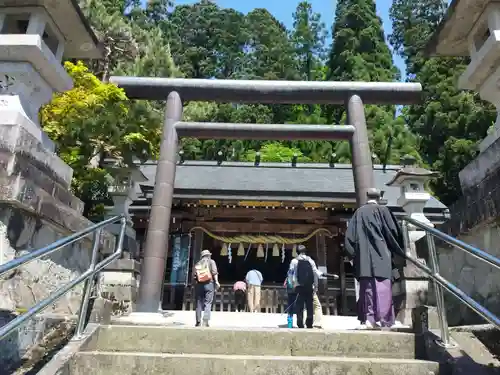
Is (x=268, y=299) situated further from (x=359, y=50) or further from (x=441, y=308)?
(x=359, y=50)

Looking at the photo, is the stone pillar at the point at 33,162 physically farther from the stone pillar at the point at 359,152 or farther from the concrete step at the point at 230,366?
the stone pillar at the point at 359,152

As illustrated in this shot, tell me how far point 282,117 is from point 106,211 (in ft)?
67.0

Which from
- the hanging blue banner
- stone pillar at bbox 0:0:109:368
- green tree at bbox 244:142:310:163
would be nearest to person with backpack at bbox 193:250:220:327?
stone pillar at bbox 0:0:109:368

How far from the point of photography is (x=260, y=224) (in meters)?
13.0

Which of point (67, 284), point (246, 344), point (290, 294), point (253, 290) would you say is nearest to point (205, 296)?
point (290, 294)

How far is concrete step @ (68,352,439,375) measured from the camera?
2.72 m

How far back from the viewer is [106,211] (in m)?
10.3

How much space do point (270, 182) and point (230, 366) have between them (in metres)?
11.2

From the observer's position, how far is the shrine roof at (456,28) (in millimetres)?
4398

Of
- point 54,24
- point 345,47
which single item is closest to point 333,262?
point 54,24

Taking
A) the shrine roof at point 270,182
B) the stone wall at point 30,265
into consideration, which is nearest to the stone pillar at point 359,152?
the shrine roof at point 270,182

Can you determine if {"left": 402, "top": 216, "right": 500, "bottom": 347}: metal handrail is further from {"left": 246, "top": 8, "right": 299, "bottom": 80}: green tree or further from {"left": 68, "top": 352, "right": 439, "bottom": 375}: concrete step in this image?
{"left": 246, "top": 8, "right": 299, "bottom": 80}: green tree

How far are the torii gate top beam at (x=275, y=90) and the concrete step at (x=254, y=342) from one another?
219 inches

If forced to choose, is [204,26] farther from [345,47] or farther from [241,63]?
[345,47]
